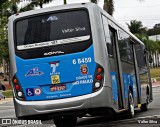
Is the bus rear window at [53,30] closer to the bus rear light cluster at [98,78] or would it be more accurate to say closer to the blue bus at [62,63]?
the blue bus at [62,63]

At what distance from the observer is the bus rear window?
37.5ft

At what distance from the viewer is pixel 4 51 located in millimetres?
56281

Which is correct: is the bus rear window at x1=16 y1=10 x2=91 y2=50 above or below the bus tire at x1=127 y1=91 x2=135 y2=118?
above

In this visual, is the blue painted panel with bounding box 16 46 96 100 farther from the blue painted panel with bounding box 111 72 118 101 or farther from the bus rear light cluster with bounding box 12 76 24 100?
the blue painted panel with bounding box 111 72 118 101

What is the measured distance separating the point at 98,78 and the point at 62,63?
950mm

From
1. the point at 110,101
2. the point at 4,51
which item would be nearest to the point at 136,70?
the point at 110,101

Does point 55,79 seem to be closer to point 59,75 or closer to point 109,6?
point 59,75

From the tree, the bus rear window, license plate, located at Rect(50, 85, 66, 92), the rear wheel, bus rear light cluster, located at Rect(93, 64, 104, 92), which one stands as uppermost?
the bus rear window

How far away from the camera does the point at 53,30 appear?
11539 mm

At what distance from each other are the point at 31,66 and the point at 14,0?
132ft

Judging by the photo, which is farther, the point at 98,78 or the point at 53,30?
the point at 53,30

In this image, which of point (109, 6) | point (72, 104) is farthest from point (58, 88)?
point (109, 6)

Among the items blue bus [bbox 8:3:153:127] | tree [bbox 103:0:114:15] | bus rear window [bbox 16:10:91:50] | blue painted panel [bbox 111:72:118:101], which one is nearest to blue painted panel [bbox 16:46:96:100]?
blue bus [bbox 8:3:153:127]

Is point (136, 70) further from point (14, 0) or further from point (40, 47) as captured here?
point (14, 0)
